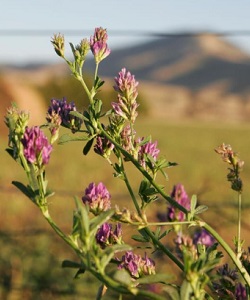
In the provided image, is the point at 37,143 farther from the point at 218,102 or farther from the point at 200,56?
the point at 200,56

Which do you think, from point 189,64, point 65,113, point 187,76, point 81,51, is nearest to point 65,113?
point 65,113

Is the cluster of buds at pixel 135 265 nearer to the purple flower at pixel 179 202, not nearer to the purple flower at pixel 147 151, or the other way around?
the purple flower at pixel 147 151

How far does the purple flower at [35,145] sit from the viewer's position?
1170 millimetres

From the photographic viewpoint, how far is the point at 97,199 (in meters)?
1.26

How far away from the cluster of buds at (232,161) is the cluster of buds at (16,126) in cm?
37

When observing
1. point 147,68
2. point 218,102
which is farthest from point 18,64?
point 218,102

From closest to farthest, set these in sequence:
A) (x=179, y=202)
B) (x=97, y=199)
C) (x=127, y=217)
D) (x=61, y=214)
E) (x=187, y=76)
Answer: (x=127, y=217) → (x=97, y=199) → (x=179, y=202) → (x=61, y=214) → (x=187, y=76)

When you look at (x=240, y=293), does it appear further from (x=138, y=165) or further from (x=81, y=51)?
(x=81, y=51)

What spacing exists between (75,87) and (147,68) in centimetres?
11063

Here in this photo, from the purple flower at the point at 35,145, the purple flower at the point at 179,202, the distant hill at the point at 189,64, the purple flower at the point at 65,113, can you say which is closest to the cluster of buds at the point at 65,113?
the purple flower at the point at 65,113

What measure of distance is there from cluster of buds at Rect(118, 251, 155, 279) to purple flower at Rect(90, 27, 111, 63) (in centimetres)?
39

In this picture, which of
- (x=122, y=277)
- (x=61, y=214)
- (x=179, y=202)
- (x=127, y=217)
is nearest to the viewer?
(x=122, y=277)

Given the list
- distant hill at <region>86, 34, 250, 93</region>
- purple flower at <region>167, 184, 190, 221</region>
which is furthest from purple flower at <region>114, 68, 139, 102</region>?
distant hill at <region>86, 34, 250, 93</region>

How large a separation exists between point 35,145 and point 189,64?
464 feet
